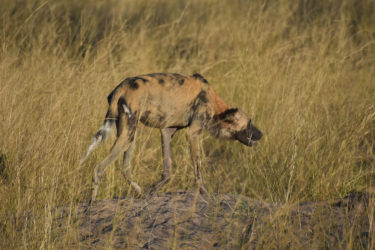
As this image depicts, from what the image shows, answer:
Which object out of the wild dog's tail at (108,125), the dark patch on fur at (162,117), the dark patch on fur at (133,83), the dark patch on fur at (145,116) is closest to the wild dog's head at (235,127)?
the dark patch on fur at (162,117)

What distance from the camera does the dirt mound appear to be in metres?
2.81

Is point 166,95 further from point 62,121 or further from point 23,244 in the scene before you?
point 23,244

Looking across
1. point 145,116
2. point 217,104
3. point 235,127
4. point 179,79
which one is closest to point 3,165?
point 145,116

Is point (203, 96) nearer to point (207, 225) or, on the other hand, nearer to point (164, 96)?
point (164, 96)

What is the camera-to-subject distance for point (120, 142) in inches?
148

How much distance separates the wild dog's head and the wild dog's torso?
96 millimetres

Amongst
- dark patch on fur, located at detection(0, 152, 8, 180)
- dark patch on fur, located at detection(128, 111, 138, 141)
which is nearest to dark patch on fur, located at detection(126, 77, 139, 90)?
dark patch on fur, located at detection(128, 111, 138, 141)

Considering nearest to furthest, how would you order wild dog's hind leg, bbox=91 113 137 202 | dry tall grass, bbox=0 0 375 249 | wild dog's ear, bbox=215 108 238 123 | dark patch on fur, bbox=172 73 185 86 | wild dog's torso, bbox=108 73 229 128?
dry tall grass, bbox=0 0 375 249, wild dog's hind leg, bbox=91 113 137 202, wild dog's torso, bbox=108 73 229 128, dark patch on fur, bbox=172 73 185 86, wild dog's ear, bbox=215 108 238 123

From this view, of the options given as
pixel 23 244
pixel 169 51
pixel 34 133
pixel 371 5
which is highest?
pixel 371 5

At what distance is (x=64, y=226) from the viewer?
2.94 metres

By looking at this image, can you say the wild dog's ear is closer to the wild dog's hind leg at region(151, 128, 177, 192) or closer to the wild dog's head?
the wild dog's head

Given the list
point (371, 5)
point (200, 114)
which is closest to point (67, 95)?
point (200, 114)

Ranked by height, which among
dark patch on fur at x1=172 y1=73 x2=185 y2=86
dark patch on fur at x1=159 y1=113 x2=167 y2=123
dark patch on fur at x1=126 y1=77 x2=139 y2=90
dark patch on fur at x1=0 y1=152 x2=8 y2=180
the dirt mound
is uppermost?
dark patch on fur at x1=172 y1=73 x2=185 y2=86

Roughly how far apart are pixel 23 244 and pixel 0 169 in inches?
47.6
